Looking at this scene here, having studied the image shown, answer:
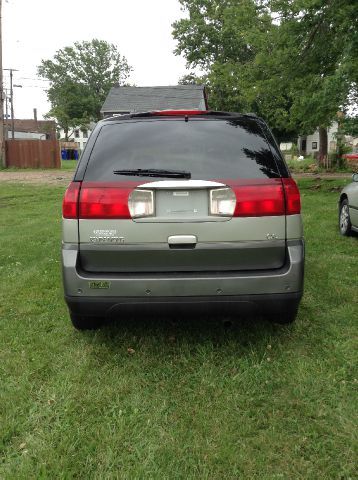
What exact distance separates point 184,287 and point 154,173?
79cm

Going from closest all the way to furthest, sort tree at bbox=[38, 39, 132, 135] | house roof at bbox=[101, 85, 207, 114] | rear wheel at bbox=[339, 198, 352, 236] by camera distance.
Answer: rear wheel at bbox=[339, 198, 352, 236] < house roof at bbox=[101, 85, 207, 114] < tree at bbox=[38, 39, 132, 135]

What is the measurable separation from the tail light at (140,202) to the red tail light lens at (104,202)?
0.03 meters

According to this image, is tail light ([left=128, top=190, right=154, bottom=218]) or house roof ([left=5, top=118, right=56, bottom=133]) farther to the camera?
house roof ([left=5, top=118, right=56, bottom=133])

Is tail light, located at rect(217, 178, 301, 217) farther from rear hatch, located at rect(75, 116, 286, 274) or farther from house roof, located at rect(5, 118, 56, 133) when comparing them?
house roof, located at rect(5, 118, 56, 133)

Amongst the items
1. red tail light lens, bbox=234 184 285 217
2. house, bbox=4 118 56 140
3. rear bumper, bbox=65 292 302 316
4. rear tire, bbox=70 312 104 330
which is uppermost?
house, bbox=4 118 56 140

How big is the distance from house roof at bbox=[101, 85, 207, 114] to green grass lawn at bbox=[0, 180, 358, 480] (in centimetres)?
3340

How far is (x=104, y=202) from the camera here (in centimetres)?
295

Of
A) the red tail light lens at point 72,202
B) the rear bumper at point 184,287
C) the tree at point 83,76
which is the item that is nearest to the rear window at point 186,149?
the red tail light lens at point 72,202

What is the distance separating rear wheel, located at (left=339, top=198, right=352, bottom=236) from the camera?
24.1ft

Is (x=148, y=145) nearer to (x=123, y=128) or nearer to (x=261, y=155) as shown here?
(x=123, y=128)

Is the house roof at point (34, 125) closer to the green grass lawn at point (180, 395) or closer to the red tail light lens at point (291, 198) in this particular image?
the green grass lawn at point (180, 395)

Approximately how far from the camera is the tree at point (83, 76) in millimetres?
64750

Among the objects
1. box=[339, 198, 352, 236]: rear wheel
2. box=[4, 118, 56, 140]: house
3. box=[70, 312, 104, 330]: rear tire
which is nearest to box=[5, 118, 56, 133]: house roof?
box=[4, 118, 56, 140]: house

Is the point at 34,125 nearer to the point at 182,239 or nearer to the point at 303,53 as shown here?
the point at 303,53
